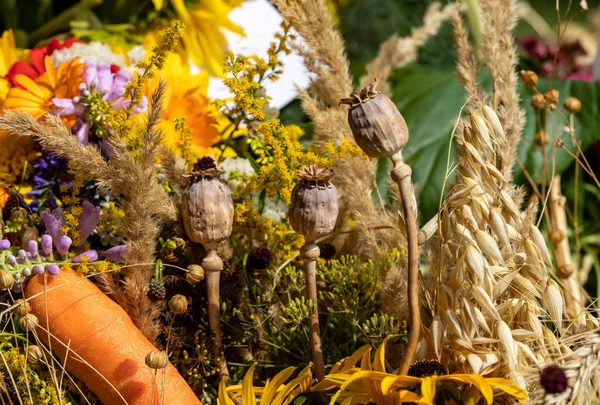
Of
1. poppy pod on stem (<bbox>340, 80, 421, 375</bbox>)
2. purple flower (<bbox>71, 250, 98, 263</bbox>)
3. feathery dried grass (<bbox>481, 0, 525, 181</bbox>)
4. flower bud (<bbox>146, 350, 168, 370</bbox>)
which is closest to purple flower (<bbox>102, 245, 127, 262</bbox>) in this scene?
purple flower (<bbox>71, 250, 98, 263</bbox>)

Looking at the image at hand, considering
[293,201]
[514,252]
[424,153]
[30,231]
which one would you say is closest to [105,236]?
[30,231]

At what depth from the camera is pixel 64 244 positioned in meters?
0.52

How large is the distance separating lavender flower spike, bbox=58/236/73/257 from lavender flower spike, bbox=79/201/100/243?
0.6 inches

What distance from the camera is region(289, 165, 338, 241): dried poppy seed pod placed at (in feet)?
1.42

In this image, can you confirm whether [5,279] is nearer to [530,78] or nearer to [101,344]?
[101,344]

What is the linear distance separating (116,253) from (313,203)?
0.63 ft

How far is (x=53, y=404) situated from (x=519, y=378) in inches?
13.5

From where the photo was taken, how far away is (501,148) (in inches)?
22.5

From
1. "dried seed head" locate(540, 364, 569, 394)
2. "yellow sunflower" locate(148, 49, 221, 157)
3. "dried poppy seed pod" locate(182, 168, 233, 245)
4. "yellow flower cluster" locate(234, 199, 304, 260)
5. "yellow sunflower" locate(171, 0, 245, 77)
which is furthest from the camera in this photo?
"yellow sunflower" locate(171, 0, 245, 77)

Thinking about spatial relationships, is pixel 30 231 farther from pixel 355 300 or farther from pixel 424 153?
pixel 424 153

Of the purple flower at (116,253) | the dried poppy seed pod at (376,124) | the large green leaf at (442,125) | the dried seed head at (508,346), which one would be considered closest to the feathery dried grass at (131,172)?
the purple flower at (116,253)

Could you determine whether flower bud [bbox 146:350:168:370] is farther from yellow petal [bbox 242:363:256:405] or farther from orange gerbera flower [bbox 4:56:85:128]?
orange gerbera flower [bbox 4:56:85:128]

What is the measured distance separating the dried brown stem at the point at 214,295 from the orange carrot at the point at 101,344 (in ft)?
0.12

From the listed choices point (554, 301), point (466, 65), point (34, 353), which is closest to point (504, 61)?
point (466, 65)
